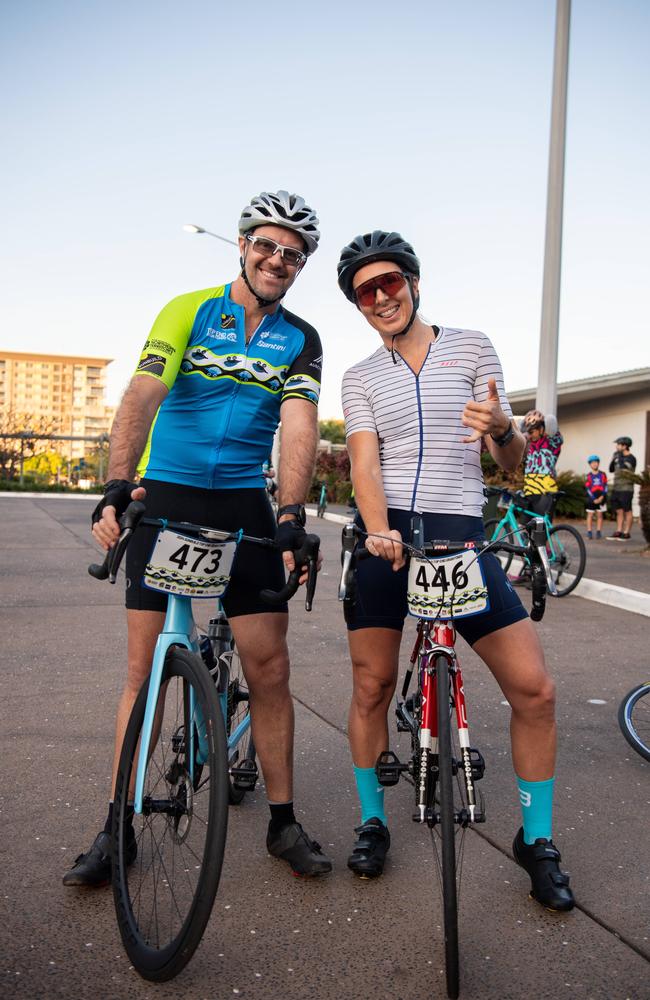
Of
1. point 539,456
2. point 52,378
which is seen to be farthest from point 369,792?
point 52,378

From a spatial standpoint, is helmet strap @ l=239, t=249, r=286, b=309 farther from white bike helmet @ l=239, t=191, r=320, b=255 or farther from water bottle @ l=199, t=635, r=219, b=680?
water bottle @ l=199, t=635, r=219, b=680

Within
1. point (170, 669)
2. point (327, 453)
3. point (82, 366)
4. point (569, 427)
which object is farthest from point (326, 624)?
point (82, 366)

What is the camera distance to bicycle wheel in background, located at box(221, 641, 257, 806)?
11.4 ft

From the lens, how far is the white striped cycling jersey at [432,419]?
3.16 meters

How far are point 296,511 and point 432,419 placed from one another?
0.58 meters

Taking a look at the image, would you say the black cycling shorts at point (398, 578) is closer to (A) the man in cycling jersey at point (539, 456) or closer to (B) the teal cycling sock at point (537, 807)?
(B) the teal cycling sock at point (537, 807)

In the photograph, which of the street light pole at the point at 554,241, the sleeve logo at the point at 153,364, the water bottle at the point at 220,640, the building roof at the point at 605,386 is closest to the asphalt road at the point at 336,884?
the water bottle at the point at 220,640

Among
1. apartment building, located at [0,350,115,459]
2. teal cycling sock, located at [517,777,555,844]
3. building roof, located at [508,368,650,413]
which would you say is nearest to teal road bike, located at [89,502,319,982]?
teal cycling sock, located at [517,777,555,844]

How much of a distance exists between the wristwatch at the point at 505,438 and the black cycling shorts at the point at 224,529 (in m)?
0.85

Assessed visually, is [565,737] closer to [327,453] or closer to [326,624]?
[326,624]

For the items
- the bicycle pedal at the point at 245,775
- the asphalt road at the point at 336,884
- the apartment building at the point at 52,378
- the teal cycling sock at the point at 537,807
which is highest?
the apartment building at the point at 52,378

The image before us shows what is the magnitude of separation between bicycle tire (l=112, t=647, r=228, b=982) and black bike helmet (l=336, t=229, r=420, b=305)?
1475mm

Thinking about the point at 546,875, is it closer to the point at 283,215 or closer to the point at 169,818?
the point at 169,818

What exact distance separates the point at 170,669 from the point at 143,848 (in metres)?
0.65
